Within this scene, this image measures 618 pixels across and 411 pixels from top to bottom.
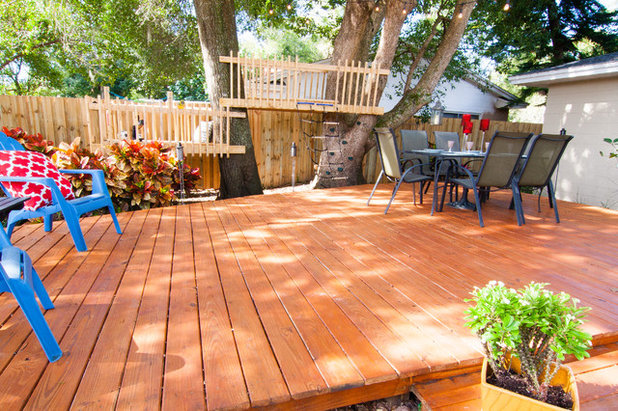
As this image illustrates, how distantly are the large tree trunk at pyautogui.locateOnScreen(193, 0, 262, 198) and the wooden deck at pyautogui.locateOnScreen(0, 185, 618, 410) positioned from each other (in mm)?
1821

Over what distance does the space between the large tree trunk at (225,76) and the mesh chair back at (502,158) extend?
10.7ft

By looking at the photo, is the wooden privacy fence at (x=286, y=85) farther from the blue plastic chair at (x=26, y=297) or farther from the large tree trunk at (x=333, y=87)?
the blue plastic chair at (x=26, y=297)

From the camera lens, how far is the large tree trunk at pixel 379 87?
568 centimetres

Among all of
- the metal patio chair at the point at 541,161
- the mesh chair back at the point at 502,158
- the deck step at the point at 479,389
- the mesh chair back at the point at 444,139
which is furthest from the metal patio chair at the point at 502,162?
the deck step at the point at 479,389

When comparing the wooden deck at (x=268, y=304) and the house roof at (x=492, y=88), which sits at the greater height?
the house roof at (x=492, y=88)

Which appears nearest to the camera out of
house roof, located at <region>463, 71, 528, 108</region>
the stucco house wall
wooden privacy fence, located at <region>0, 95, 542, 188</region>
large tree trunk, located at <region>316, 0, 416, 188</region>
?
wooden privacy fence, located at <region>0, 95, 542, 188</region>

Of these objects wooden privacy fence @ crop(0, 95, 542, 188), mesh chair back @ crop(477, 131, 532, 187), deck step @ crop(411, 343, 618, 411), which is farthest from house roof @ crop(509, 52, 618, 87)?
deck step @ crop(411, 343, 618, 411)

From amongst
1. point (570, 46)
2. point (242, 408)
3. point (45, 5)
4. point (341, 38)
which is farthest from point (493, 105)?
point (242, 408)

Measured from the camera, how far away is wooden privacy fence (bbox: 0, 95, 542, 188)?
5340mm

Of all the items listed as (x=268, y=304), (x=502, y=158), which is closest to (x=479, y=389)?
(x=268, y=304)

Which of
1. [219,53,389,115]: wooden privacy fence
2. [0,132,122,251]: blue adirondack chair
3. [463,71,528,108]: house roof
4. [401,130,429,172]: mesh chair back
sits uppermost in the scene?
[463,71,528,108]: house roof

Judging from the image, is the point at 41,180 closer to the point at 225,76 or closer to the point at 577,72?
the point at 225,76

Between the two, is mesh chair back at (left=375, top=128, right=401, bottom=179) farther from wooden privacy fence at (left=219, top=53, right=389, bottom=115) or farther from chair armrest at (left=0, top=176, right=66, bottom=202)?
chair armrest at (left=0, top=176, right=66, bottom=202)

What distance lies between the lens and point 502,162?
3.60m
